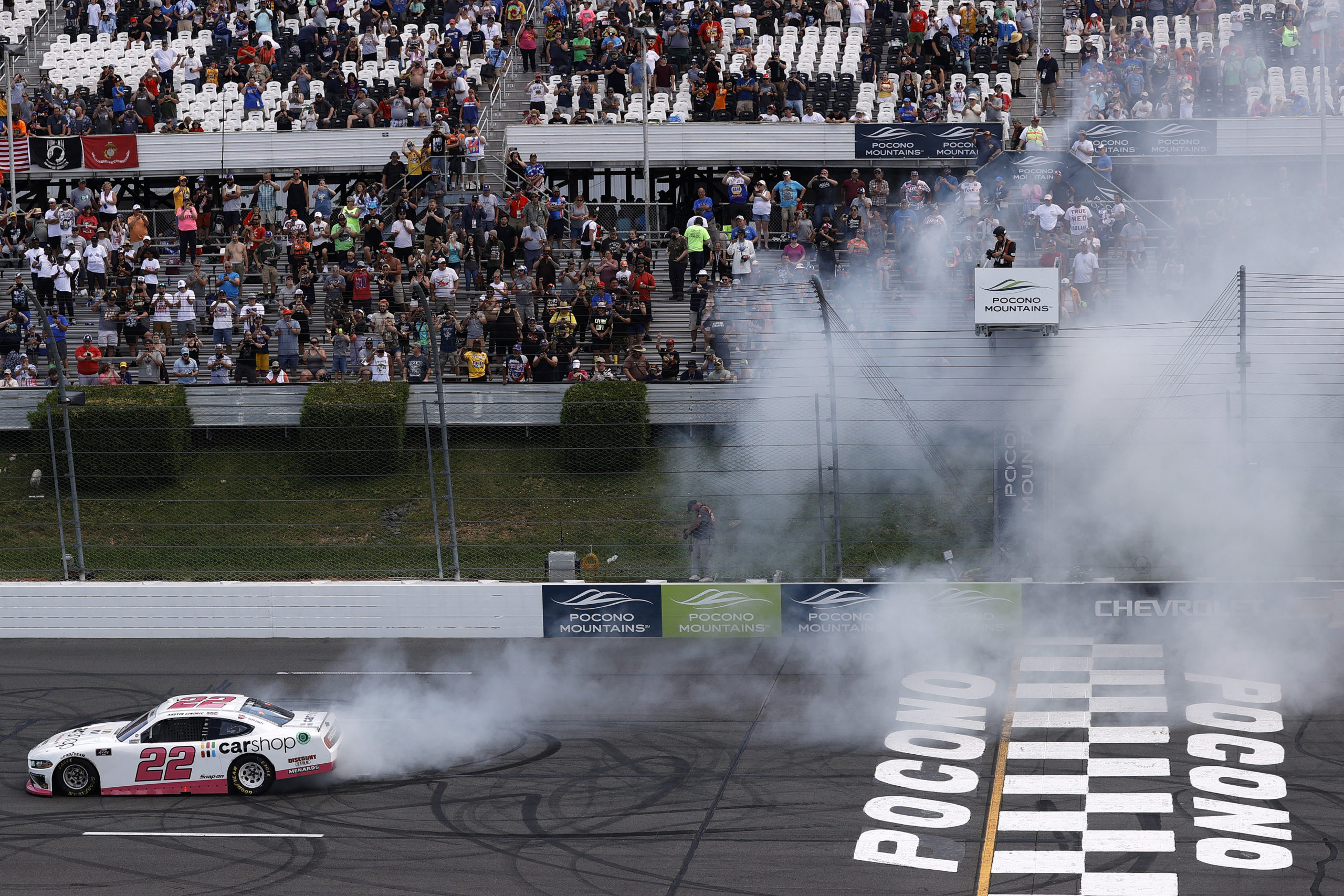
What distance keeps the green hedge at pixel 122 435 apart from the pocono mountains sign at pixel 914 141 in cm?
1332

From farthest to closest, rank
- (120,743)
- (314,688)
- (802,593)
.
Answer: (802,593) → (314,688) → (120,743)

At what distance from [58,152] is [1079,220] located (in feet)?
64.3

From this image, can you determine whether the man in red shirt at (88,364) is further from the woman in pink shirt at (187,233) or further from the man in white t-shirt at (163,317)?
the woman in pink shirt at (187,233)

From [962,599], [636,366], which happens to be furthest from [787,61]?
[962,599]

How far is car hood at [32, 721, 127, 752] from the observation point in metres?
14.0

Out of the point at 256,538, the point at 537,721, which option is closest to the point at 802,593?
the point at 537,721

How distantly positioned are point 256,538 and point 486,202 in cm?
855

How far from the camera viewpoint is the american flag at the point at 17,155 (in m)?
29.5

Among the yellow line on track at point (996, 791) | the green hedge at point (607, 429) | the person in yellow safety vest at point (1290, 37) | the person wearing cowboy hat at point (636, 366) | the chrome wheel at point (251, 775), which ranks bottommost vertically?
the yellow line on track at point (996, 791)

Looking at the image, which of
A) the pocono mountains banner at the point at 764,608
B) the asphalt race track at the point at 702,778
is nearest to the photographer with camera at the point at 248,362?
the asphalt race track at the point at 702,778

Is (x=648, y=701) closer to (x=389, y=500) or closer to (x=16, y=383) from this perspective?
(x=389, y=500)

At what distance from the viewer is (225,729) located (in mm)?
13969

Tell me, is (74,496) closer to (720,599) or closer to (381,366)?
(381,366)

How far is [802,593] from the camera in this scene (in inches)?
701
